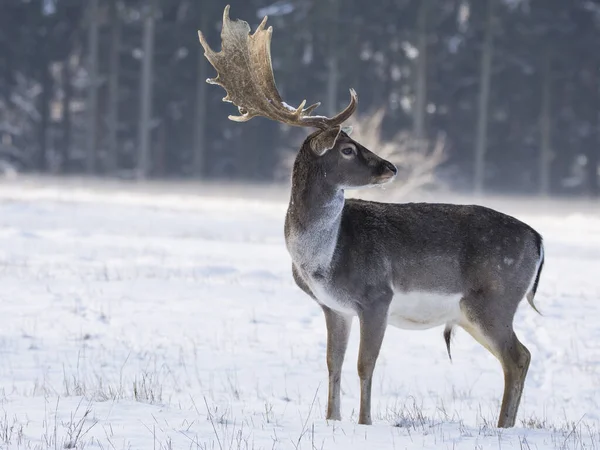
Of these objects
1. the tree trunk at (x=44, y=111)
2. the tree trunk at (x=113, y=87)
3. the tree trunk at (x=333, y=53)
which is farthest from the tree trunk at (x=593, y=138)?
the tree trunk at (x=44, y=111)

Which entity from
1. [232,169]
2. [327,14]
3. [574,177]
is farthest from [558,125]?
[232,169]

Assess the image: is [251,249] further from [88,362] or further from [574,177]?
[574,177]

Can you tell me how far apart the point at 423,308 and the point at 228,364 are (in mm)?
2850

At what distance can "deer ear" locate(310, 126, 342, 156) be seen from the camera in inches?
269

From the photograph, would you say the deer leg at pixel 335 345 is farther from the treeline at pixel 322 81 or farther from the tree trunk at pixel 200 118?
the tree trunk at pixel 200 118

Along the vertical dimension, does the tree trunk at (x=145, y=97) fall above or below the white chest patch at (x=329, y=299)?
below

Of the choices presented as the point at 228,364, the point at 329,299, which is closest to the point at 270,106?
the point at 329,299

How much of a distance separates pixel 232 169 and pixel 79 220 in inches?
1344

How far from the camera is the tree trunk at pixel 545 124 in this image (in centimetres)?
4638

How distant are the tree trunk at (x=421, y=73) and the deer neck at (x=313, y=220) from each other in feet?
127

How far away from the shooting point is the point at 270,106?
288 inches

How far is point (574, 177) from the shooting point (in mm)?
53000

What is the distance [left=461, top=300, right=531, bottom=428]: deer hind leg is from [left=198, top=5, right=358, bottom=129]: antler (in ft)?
6.05

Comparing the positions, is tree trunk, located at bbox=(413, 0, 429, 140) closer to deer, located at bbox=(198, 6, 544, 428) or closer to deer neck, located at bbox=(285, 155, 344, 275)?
deer, located at bbox=(198, 6, 544, 428)
